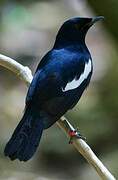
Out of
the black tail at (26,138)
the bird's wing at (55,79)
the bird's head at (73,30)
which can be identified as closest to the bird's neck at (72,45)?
the bird's head at (73,30)

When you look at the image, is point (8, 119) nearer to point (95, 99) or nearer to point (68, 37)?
point (95, 99)

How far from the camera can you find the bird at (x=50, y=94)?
2.31 metres

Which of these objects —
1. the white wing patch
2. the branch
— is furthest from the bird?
the branch

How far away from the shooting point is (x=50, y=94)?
2418 millimetres

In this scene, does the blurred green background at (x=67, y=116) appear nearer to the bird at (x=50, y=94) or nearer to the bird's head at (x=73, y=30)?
the bird's head at (x=73, y=30)

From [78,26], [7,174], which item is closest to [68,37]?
[78,26]

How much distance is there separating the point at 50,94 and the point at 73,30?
17.6 inches

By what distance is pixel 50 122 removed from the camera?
93.7 inches

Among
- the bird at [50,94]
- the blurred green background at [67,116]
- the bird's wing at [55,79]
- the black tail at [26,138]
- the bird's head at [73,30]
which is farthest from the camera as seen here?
the blurred green background at [67,116]

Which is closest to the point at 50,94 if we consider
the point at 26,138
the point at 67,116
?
the point at 26,138

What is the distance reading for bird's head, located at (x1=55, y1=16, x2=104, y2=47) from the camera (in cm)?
272

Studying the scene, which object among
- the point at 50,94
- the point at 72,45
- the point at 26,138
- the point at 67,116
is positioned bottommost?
the point at 26,138

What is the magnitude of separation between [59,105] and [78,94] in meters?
0.17

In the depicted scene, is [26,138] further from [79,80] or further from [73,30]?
[73,30]
